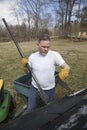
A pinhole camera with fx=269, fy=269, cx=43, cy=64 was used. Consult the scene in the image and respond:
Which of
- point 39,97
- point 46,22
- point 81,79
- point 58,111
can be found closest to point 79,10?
point 46,22

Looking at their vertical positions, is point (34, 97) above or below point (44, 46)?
below

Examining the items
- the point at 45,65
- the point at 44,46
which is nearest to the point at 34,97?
the point at 45,65

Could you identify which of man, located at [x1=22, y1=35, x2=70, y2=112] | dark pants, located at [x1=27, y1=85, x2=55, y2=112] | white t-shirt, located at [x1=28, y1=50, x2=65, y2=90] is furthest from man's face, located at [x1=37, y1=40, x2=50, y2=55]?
dark pants, located at [x1=27, y1=85, x2=55, y2=112]

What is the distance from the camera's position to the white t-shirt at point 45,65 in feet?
13.5

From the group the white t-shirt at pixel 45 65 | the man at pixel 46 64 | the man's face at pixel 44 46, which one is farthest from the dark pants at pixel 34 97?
the man's face at pixel 44 46

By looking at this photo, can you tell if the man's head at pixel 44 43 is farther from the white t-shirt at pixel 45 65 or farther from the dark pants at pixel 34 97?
the dark pants at pixel 34 97

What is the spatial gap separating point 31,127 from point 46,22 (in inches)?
1357

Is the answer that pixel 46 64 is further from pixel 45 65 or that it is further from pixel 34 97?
pixel 34 97

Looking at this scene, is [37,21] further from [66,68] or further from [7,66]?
[66,68]

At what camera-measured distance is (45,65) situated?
4.11 metres

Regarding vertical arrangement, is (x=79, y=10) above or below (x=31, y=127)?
below

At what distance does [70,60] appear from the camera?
10.3 metres

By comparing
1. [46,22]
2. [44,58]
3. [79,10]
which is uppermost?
[44,58]

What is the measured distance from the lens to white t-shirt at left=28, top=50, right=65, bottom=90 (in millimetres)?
4105
